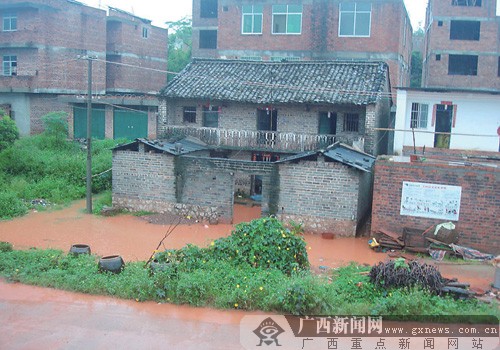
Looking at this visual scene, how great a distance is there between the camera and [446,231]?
14281 mm

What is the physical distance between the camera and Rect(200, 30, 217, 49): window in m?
36.1

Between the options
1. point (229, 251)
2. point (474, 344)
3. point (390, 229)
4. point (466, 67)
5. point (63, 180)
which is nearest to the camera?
point (474, 344)

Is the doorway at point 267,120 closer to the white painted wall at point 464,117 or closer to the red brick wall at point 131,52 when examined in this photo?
the white painted wall at point 464,117

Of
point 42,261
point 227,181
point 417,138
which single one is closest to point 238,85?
point 227,181

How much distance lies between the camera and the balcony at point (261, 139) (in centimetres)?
2100

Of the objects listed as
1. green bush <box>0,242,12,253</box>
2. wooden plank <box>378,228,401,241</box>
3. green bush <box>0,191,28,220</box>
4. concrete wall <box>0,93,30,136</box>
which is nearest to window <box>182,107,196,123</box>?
green bush <box>0,191,28,220</box>

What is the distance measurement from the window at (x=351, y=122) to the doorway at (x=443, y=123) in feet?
12.6

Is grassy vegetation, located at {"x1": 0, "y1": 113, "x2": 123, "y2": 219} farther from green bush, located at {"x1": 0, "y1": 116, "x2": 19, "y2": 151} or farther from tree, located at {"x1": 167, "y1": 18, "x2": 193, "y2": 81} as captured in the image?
tree, located at {"x1": 167, "y1": 18, "x2": 193, "y2": 81}

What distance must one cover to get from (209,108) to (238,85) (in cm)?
173

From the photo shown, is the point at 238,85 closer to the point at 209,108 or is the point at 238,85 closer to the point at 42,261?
the point at 209,108

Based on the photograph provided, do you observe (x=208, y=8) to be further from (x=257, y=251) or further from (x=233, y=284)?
(x=233, y=284)

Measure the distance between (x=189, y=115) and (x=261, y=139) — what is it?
4.08 meters

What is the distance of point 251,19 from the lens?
3058cm

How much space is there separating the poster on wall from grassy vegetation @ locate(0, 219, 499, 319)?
3.95 metres
